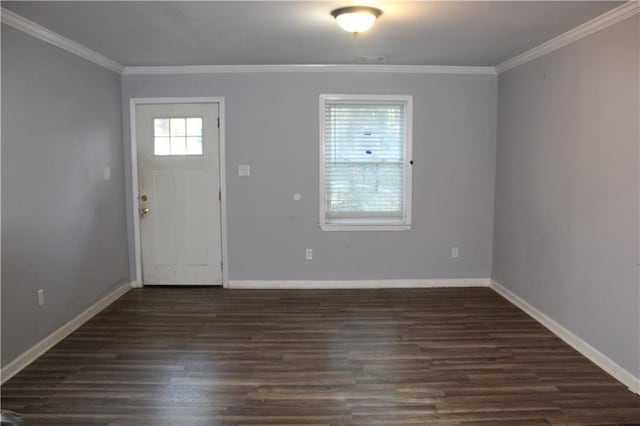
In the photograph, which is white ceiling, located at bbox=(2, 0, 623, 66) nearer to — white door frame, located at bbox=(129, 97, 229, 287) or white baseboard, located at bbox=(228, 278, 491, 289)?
white door frame, located at bbox=(129, 97, 229, 287)

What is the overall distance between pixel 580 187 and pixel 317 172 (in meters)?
2.50

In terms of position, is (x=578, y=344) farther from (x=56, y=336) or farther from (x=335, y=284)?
(x=56, y=336)

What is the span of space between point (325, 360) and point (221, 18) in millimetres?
2486

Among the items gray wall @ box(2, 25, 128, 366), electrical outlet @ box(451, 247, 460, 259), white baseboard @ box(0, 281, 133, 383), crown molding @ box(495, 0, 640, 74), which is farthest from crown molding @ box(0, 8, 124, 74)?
electrical outlet @ box(451, 247, 460, 259)

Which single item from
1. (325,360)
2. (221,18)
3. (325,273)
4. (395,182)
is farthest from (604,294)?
(221,18)

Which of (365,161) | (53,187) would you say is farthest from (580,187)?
(53,187)

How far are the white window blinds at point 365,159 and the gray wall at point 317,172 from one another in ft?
0.48

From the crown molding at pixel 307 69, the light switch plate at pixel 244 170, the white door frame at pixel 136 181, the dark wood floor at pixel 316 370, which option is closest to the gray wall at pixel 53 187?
the white door frame at pixel 136 181

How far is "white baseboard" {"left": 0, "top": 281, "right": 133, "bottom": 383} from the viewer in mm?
3080

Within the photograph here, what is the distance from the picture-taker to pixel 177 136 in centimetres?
495

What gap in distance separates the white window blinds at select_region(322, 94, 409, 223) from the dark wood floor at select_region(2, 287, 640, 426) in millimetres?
1120

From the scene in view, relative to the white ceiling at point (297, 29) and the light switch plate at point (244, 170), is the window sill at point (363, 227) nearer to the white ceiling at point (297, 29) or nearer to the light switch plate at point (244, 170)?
the light switch plate at point (244, 170)

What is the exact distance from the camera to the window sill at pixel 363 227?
4.99 m

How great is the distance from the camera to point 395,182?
508cm
